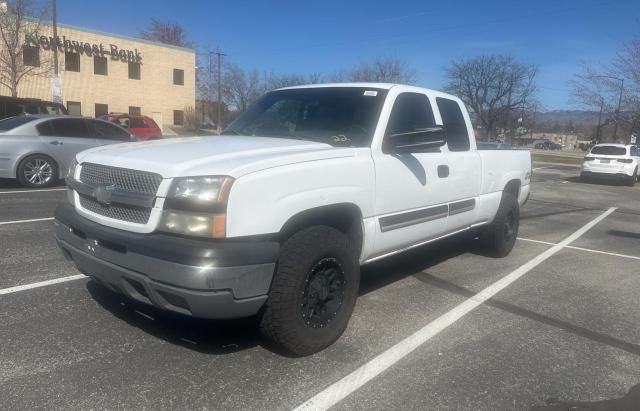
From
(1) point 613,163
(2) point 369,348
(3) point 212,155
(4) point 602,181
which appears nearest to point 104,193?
(3) point 212,155

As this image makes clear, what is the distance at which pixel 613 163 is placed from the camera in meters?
18.1

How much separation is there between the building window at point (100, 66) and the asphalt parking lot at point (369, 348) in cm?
3654

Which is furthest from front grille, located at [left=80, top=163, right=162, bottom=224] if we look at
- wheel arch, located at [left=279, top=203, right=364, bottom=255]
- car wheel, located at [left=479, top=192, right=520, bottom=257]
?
car wheel, located at [left=479, top=192, right=520, bottom=257]

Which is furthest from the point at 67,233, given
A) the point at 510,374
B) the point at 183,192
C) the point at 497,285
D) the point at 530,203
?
the point at 530,203

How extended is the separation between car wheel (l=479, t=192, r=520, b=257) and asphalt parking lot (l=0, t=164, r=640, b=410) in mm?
493

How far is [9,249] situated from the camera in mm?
5352

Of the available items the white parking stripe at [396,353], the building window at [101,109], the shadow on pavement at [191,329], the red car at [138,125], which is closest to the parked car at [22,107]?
the red car at [138,125]

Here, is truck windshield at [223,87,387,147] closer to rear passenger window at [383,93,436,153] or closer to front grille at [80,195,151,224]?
rear passenger window at [383,93,436,153]

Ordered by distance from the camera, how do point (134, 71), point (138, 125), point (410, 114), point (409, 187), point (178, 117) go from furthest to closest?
point (178, 117), point (134, 71), point (138, 125), point (410, 114), point (409, 187)

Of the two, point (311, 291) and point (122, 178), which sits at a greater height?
point (122, 178)

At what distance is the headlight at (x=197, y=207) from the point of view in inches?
106

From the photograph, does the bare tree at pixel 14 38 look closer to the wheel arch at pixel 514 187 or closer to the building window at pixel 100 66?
the building window at pixel 100 66

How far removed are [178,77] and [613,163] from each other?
34.9 meters

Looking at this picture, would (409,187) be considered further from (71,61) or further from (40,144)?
(71,61)
